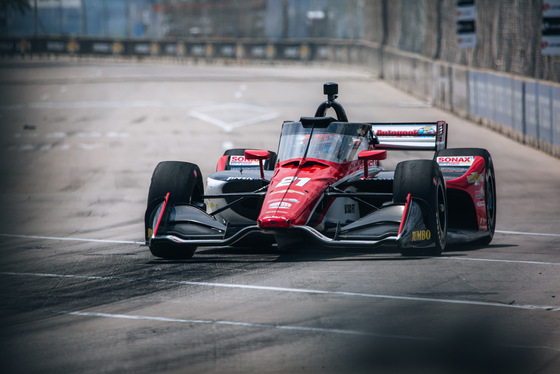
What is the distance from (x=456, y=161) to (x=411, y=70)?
90.9ft

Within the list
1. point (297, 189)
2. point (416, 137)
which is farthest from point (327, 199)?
point (416, 137)

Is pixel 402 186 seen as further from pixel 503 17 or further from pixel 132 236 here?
pixel 503 17

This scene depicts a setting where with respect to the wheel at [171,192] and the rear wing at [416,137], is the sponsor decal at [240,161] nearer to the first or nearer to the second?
the wheel at [171,192]

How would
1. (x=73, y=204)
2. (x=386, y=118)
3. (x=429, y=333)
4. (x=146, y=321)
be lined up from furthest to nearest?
(x=386, y=118)
(x=73, y=204)
(x=146, y=321)
(x=429, y=333)

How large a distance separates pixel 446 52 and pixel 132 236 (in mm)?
23144

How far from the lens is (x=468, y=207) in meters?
11.1

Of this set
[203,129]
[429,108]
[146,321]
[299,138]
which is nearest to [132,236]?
[299,138]

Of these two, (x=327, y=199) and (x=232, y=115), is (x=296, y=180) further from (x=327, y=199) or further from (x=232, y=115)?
(x=232, y=115)

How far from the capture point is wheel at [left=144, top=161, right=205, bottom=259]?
10133mm

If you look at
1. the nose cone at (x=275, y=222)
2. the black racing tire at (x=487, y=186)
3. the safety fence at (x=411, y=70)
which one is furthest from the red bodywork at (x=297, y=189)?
the safety fence at (x=411, y=70)

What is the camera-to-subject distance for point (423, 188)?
9.60 m

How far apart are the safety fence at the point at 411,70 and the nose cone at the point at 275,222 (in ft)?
37.6

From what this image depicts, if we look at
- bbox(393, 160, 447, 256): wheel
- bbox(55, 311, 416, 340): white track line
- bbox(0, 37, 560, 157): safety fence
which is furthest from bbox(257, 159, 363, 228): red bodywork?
bbox(0, 37, 560, 157): safety fence

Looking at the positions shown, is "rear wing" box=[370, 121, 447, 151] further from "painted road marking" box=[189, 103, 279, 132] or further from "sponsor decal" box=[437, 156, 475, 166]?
"painted road marking" box=[189, 103, 279, 132]
